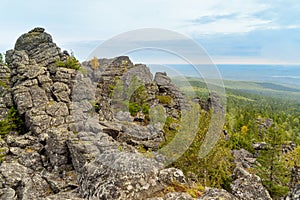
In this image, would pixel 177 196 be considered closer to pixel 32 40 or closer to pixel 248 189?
pixel 248 189

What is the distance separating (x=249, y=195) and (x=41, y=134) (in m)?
30.4

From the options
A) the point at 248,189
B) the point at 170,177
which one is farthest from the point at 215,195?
the point at 248,189

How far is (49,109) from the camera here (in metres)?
39.2

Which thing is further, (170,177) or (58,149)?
(58,149)

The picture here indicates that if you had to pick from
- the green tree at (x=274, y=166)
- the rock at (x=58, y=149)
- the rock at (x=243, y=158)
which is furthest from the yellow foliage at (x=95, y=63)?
the green tree at (x=274, y=166)

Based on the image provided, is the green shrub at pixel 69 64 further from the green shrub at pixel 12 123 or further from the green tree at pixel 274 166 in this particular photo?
the green tree at pixel 274 166

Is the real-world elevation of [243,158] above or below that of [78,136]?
below

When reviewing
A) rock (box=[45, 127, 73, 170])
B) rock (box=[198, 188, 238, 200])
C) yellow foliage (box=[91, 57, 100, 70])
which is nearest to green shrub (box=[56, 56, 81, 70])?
yellow foliage (box=[91, 57, 100, 70])

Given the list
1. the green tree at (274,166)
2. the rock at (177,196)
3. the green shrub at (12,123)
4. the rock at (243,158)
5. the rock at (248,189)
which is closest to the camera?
the rock at (177,196)

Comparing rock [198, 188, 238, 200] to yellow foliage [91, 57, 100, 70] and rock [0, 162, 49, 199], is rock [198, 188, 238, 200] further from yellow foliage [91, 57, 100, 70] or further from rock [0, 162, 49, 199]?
yellow foliage [91, 57, 100, 70]

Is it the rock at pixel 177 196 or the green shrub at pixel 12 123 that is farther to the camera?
the green shrub at pixel 12 123

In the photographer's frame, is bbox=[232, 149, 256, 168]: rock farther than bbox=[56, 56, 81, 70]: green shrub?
Yes

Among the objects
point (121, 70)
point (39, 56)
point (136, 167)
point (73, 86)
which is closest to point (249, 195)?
point (136, 167)

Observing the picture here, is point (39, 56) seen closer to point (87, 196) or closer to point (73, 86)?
point (73, 86)
